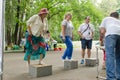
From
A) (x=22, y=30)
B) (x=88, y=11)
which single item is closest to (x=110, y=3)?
(x=88, y=11)

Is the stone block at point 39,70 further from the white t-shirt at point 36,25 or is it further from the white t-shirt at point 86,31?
the white t-shirt at point 86,31

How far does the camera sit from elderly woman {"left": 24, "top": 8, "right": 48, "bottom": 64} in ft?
23.0

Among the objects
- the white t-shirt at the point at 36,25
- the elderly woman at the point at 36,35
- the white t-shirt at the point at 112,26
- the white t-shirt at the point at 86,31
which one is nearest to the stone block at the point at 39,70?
the elderly woman at the point at 36,35

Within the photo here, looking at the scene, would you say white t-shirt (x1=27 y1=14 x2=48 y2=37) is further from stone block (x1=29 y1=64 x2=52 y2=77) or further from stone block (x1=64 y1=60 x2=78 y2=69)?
stone block (x1=64 y1=60 x2=78 y2=69)

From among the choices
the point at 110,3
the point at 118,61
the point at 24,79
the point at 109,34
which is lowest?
the point at 24,79

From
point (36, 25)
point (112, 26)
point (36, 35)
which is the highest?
point (36, 25)

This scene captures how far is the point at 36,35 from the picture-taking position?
23.1 ft

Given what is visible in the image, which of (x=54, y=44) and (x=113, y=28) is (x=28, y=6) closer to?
(x=54, y=44)

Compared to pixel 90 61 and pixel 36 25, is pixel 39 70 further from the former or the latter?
pixel 90 61

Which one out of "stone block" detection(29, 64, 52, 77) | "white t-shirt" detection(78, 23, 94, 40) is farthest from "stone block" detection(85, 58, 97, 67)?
"stone block" detection(29, 64, 52, 77)

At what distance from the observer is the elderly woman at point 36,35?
7.02 metres

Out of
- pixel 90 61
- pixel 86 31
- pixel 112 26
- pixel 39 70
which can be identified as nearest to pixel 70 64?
pixel 90 61

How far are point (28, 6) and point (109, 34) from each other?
16730 millimetres

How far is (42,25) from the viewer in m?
7.11
